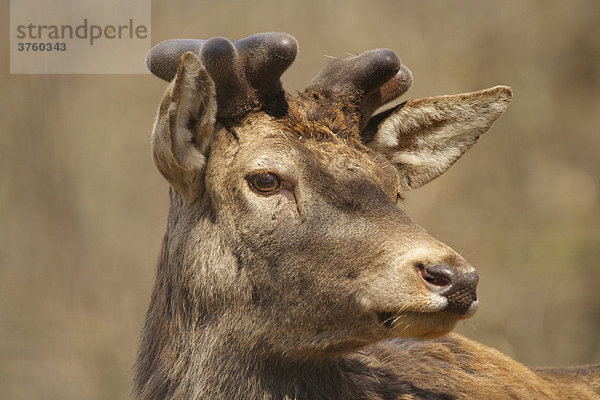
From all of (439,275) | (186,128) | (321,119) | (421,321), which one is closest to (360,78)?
(321,119)

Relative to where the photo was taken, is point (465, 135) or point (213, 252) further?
point (465, 135)

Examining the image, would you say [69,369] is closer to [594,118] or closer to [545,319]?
[545,319]

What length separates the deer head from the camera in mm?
4574

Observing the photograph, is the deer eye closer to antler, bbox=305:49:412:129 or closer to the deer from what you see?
the deer

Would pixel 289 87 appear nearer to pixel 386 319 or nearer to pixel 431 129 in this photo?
pixel 431 129

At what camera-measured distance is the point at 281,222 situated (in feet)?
16.1

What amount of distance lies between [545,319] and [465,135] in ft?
24.1

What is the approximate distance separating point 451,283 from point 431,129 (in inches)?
80.8

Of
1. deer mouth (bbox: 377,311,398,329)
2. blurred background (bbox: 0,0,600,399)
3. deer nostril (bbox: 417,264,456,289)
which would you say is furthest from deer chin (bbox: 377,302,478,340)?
blurred background (bbox: 0,0,600,399)

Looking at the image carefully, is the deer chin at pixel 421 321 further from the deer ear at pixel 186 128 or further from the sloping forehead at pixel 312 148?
the deer ear at pixel 186 128

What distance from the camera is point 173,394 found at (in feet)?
16.9

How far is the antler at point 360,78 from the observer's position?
18.7 ft

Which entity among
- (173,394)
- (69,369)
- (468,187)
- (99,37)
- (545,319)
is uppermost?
(99,37)

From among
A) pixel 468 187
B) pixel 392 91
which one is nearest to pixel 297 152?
pixel 392 91
